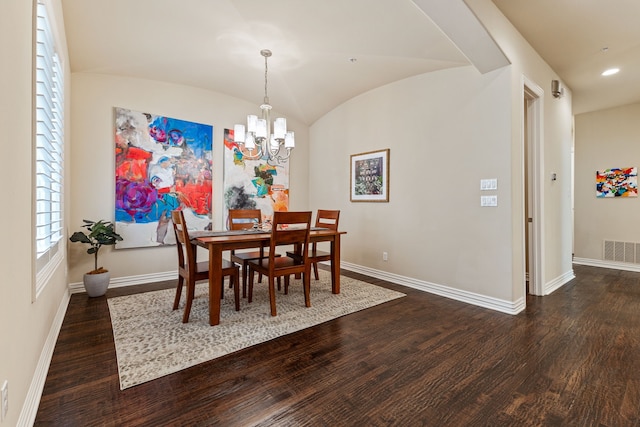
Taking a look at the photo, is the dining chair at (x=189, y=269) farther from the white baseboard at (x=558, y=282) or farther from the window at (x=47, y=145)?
the white baseboard at (x=558, y=282)

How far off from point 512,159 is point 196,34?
132 inches

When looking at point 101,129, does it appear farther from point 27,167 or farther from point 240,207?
point 27,167

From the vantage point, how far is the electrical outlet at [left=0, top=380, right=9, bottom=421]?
1024mm

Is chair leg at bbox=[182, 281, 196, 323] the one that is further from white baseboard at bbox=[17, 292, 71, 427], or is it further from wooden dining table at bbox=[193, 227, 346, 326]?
white baseboard at bbox=[17, 292, 71, 427]

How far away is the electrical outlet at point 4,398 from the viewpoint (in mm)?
1024

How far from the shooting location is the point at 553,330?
8.11ft

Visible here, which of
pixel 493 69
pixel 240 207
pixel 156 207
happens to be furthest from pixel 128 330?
pixel 493 69

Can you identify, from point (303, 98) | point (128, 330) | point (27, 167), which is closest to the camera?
point (27, 167)

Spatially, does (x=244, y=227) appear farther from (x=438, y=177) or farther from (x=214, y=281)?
(x=438, y=177)

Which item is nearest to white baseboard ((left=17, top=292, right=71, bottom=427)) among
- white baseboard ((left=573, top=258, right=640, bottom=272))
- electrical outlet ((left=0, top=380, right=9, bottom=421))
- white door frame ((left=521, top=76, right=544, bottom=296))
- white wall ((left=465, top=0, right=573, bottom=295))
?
electrical outlet ((left=0, top=380, right=9, bottom=421))

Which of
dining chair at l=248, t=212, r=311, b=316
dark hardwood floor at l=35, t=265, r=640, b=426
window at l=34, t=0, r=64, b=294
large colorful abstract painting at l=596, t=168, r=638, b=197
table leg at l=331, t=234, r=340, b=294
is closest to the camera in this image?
dark hardwood floor at l=35, t=265, r=640, b=426

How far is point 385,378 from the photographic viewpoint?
1778 mm

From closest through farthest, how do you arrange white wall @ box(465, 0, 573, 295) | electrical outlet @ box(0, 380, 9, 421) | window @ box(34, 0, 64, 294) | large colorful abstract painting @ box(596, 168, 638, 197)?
electrical outlet @ box(0, 380, 9, 421), window @ box(34, 0, 64, 294), white wall @ box(465, 0, 573, 295), large colorful abstract painting @ box(596, 168, 638, 197)

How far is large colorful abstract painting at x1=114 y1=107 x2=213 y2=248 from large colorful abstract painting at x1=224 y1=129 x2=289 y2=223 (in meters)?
0.29
